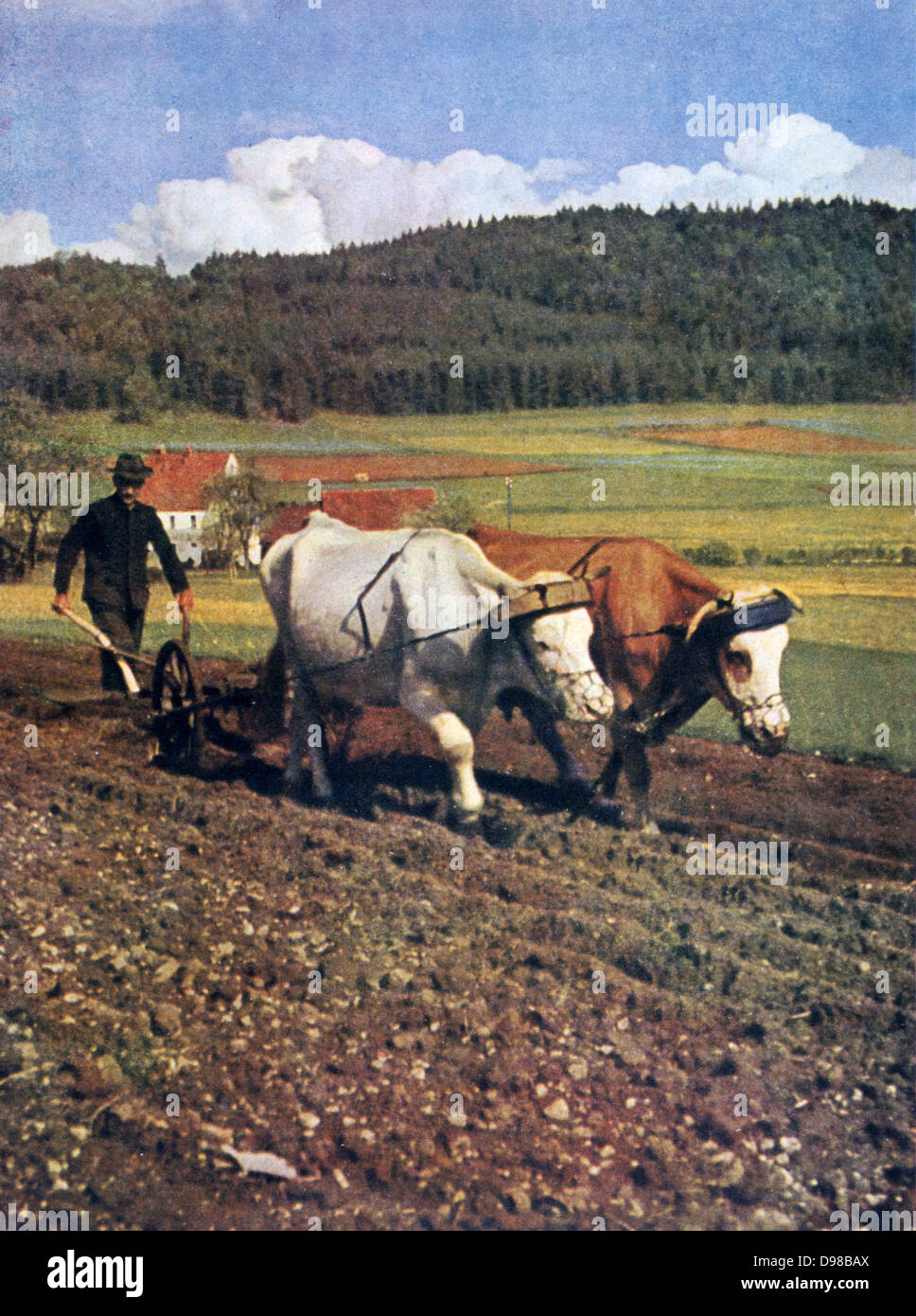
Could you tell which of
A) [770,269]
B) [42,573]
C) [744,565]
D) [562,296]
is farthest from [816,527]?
[42,573]

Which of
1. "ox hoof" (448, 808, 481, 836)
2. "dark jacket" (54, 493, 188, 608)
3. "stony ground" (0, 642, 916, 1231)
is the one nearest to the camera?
"stony ground" (0, 642, 916, 1231)

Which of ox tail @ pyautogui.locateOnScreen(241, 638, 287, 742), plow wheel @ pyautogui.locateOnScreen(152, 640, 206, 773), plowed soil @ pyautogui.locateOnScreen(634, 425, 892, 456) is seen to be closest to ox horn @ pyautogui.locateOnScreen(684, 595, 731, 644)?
plowed soil @ pyautogui.locateOnScreen(634, 425, 892, 456)

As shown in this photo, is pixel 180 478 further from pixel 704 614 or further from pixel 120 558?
pixel 704 614

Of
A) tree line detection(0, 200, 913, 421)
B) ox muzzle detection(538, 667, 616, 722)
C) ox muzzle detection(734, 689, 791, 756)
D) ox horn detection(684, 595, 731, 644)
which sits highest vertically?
tree line detection(0, 200, 913, 421)

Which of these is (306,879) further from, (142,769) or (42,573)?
(42,573)

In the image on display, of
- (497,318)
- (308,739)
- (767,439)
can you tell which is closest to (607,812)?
(308,739)

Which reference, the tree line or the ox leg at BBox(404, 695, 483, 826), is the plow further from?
the tree line
